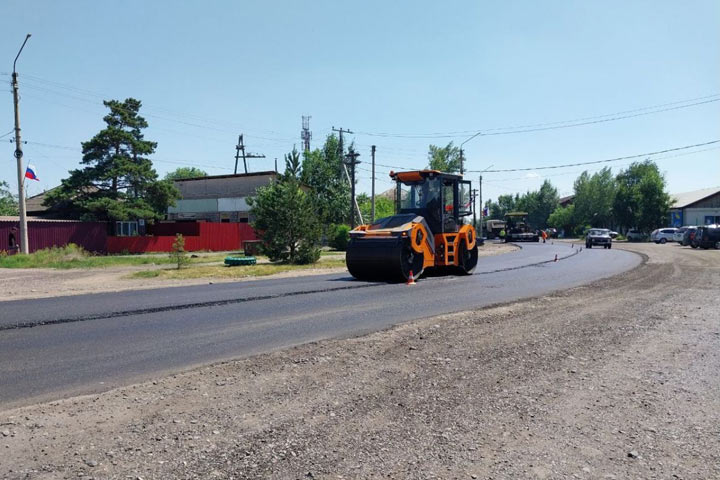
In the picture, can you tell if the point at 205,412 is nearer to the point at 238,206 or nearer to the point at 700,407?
the point at 700,407

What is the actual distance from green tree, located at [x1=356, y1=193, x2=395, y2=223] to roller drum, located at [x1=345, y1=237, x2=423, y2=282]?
37764 millimetres

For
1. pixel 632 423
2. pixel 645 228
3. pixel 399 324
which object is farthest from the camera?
pixel 645 228

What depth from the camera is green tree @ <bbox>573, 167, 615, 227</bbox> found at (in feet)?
287

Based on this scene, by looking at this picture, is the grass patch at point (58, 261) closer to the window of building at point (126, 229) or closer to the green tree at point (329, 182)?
the window of building at point (126, 229)

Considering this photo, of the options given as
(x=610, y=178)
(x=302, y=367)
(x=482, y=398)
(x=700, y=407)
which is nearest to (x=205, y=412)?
(x=302, y=367)

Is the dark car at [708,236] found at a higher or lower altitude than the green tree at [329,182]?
lower

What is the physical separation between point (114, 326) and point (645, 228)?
73248mm

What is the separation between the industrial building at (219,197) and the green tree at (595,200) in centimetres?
5893

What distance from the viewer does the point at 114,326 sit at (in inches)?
344

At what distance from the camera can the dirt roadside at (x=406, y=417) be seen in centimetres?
366

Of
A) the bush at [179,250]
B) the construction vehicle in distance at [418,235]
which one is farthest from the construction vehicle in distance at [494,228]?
the construction vehicle in distance at [418,235]

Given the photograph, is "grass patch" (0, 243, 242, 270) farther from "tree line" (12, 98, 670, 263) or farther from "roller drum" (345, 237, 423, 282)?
"roller drum" (345, 237, 423, 282)

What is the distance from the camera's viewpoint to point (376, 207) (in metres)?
66.5

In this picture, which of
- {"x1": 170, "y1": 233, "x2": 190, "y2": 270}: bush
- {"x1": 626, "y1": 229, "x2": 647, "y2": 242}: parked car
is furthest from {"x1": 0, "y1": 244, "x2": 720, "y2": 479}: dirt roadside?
{"x1": 626, "y1": 229, "x2": 647, "y2": 242}: parked car
